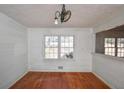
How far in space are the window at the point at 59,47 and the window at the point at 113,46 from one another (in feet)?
6.13

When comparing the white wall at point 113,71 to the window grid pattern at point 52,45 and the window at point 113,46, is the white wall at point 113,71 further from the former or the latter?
the window grid pattern at point 52,45

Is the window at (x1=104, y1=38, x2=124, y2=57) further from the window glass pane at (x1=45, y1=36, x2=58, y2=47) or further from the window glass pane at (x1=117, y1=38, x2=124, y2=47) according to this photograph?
the window glass pane at (x1=45, y1=36, x2=58, y2=47)

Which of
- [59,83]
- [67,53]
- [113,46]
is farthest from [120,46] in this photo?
[67,53]

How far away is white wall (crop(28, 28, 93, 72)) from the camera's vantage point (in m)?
6.31

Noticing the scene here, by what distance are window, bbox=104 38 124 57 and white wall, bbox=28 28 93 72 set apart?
1342mm

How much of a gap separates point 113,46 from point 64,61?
8.28 ft

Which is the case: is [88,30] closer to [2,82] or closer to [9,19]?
[9,19]

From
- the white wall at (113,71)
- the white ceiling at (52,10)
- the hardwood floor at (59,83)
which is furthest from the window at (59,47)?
the white ceiling at (52,10)

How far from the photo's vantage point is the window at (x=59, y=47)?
639cm

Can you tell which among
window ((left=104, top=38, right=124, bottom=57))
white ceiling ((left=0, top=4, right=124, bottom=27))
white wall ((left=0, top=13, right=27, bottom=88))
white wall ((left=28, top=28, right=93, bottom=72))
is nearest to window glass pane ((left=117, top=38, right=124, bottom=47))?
window ((left=104, top=38, right=124, bottom=57))

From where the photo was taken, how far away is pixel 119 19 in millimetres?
3299

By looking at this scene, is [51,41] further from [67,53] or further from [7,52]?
[7,52]
